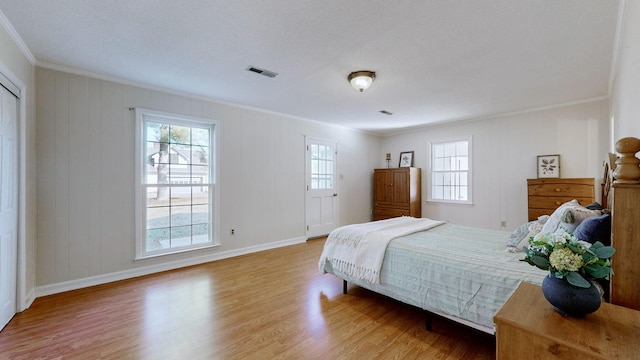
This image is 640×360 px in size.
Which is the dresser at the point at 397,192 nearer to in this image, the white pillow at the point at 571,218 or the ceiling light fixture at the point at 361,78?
the ceiling light fixture at the point at 361,78

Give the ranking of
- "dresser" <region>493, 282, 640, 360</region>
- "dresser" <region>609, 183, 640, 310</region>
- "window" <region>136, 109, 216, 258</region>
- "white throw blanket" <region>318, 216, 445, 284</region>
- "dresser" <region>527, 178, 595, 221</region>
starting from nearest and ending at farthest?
1. "dresser" <region>493, 282, 640, 360</region>
2. "dresser" <region>609, 183, 640, 310</region>
3. "white throw blanket" <region>318, 216, 445, 284</region>
4. "window" <region>136, 109, 216, 258</region>
5. "dresser" <region>527, 178, 595, 221</region>

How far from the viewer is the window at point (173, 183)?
3441mm

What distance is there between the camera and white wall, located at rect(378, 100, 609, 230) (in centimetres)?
391

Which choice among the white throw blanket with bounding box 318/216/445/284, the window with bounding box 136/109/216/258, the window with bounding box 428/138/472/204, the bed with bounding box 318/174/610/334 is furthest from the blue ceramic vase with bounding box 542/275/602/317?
the window with bounding box 428/138/472/204

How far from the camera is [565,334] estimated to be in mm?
960

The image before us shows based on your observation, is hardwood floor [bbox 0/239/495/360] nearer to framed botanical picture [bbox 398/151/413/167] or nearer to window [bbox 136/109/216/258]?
window [bbox 136/109/216/258]

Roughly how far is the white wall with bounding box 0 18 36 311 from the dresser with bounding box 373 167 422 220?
5444mm

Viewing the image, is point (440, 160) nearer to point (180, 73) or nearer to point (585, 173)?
point (585, 173)

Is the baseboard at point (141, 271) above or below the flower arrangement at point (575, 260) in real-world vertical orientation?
below

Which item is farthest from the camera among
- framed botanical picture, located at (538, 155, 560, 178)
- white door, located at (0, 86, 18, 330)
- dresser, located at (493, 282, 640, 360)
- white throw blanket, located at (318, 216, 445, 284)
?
framed botanical picture, located at (538, 155, 560, 178)

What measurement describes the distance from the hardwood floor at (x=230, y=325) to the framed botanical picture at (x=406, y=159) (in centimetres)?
376

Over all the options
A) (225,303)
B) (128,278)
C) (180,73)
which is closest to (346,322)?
(225,303)

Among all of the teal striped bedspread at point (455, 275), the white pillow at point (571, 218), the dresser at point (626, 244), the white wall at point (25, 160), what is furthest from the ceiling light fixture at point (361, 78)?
the white wall at point (25, 160)

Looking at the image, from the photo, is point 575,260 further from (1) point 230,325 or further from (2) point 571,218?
(1) point 230,325
